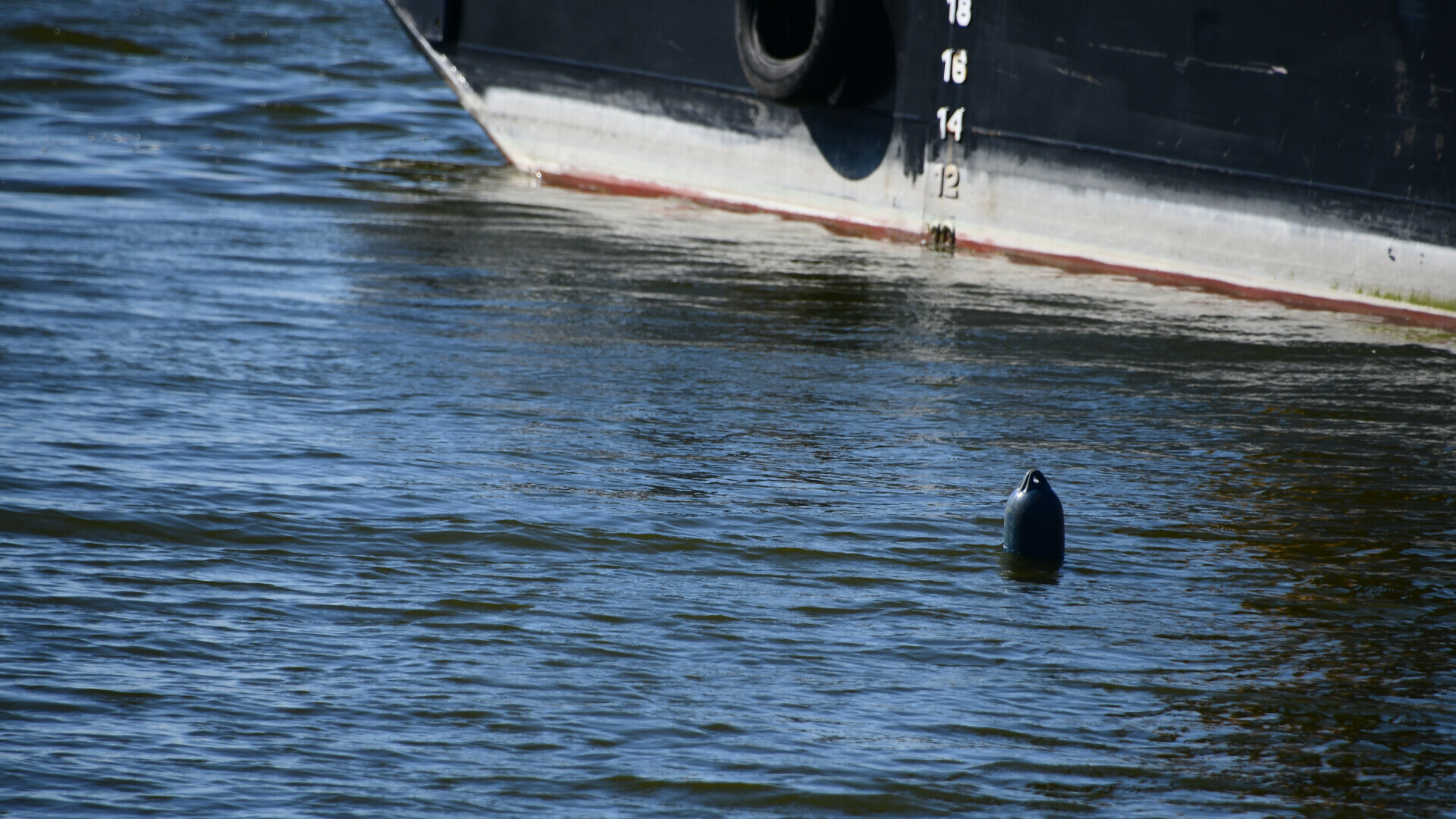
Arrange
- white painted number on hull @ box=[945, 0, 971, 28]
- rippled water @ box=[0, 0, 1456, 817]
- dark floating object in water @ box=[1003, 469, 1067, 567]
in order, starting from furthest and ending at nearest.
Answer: white painted number on hull @ box=[945, 0, 971, 28], dark floating object in water @ box=[1003, 469, 1067, 567], rippled water @ box=[0, 0, 1456, 817]

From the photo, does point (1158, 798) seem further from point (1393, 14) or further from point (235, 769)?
point (1393, 14)

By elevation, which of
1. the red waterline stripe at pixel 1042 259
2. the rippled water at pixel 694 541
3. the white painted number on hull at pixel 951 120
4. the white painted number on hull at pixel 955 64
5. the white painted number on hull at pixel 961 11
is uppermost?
the white painted number on hull at pixel 961 11

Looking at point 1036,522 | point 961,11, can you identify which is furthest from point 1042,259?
point 1036,522

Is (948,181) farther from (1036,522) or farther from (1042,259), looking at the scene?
(1036,522)

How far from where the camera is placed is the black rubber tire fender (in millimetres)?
11500

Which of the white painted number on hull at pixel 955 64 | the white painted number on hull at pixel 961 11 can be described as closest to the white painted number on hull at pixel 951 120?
the white painted number on hull at pixel 955 64

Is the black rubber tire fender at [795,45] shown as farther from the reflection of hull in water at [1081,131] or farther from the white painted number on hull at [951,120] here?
the white painted number on hull at [951,120]

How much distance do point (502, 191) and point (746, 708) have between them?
406 inches

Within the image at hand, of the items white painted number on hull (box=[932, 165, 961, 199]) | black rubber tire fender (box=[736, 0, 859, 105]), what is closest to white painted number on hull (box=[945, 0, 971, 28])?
black rubber tire fender (box=[736, 0, 859, 105])

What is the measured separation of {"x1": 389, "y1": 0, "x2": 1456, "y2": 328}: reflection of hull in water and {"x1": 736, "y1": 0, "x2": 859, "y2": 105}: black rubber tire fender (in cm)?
21

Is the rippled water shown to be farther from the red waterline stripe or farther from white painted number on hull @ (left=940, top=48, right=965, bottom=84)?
white painted number on hull @ (left=940, top=48, right=965, bottom=84)

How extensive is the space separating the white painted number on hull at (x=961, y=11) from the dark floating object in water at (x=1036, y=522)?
6.69 metres

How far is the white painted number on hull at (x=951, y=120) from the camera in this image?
37.1ft

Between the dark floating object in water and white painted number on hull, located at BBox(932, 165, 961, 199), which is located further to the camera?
white painted number on hull, located at BBox(932, 165, 961, 199)
